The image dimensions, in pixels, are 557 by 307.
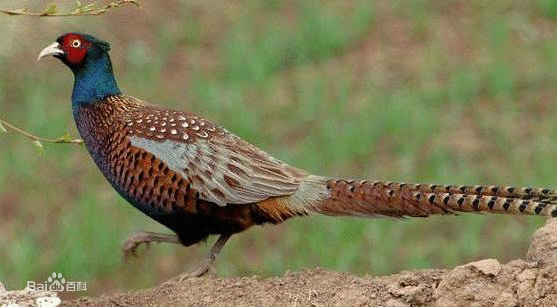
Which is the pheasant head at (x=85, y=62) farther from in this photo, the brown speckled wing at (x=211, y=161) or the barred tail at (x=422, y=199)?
the barred tail at (x=422, y=199)

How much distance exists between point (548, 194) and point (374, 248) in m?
5.73

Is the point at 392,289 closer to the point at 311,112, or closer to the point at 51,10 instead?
the point at 51,10

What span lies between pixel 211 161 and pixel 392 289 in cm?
119

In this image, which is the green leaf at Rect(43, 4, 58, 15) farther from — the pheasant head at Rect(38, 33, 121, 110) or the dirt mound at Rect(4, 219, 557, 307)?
the pheasant head at Rect(38, 33, 121, 110)

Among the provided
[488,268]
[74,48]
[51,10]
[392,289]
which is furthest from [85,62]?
[488,268]

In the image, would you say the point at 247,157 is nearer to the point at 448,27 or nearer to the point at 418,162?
the point at 418,162

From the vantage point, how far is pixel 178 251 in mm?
11766

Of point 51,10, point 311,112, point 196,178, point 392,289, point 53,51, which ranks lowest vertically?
point 392,289

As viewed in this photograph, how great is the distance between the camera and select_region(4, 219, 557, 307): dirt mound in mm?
5469

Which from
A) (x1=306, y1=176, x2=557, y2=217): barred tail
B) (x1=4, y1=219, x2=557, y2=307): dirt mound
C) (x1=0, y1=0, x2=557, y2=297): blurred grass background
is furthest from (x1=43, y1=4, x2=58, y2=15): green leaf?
(x1=0, y1=0, x2=557, y2=297): blurred grass background

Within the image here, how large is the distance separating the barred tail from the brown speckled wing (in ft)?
0.52

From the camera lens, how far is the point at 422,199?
19.4ft

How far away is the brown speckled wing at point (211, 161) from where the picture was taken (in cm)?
640

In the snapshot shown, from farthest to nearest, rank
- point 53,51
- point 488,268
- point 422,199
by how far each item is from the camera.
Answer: point 53,51, point 422,199, point 488,268
